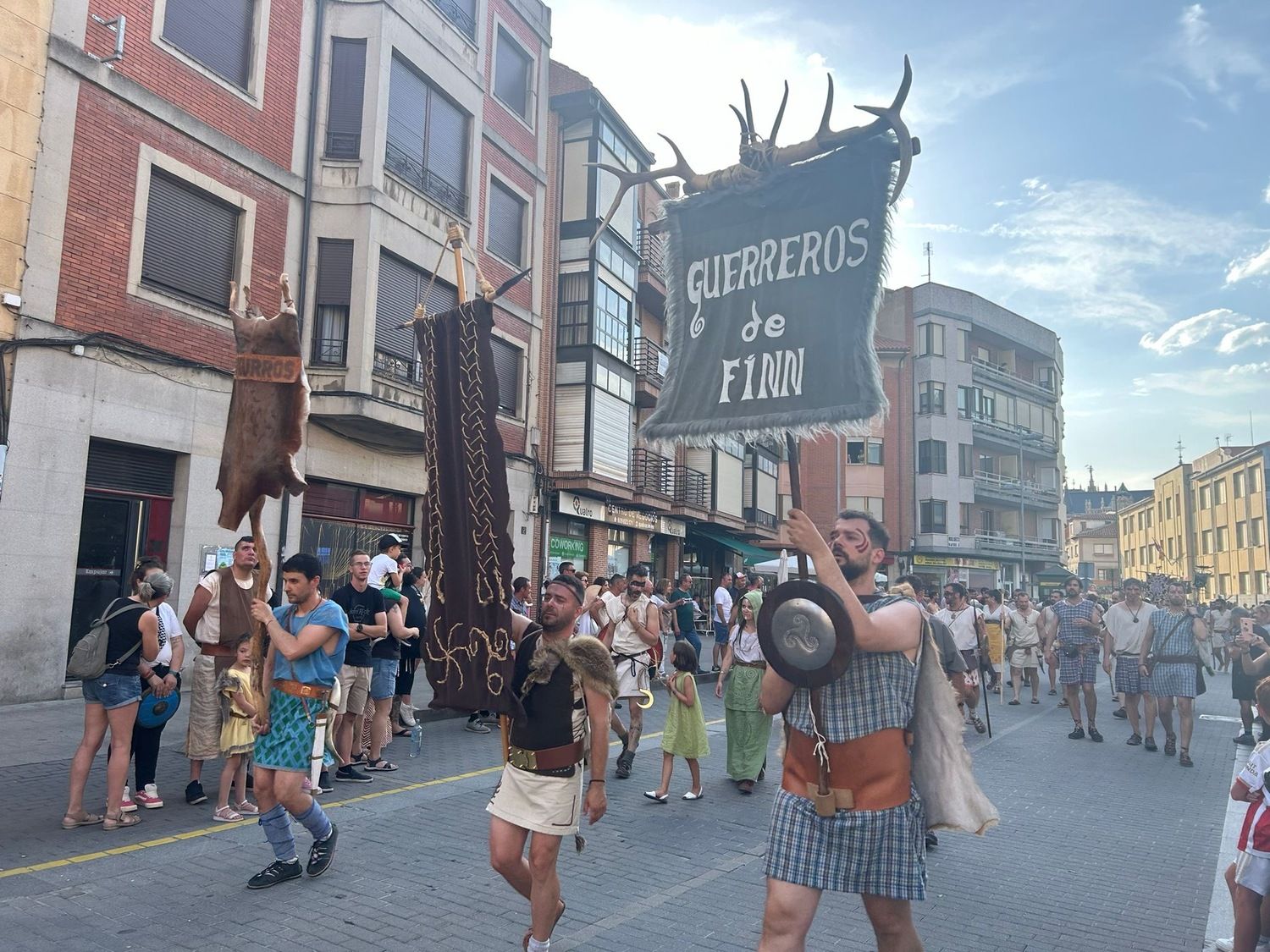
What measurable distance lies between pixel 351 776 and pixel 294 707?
3.30m

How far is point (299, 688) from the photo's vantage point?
5.30 m

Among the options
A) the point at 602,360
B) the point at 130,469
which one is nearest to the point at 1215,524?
the point at 602,360

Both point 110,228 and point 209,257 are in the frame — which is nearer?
point 110,228

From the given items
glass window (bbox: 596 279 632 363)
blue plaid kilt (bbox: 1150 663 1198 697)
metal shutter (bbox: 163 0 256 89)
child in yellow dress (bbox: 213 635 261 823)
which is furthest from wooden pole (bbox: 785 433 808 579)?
glass window (bbox: 596 279 632 363)

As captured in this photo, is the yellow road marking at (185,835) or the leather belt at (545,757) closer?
the leather belt at (545,757)

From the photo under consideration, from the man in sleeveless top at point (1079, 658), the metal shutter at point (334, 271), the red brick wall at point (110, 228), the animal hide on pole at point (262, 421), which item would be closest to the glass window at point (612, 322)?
the metal shutter at point (334, 271)

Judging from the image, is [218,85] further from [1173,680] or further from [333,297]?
[1173,680]

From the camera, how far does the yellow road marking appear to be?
17.8 feet

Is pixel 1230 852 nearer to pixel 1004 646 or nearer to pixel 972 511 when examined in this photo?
pixel 1004 646

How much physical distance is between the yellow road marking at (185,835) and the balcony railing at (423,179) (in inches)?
477

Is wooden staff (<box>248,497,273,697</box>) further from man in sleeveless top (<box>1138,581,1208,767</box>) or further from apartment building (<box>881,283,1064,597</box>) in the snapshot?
apartment building (<box>881,283,1064,597</box>)

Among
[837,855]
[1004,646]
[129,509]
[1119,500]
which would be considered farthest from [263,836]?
[1119,500]

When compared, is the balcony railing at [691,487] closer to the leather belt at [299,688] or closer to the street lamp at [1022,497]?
the street lamp at [1022,497]

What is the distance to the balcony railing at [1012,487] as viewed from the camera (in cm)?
5044
